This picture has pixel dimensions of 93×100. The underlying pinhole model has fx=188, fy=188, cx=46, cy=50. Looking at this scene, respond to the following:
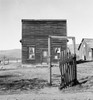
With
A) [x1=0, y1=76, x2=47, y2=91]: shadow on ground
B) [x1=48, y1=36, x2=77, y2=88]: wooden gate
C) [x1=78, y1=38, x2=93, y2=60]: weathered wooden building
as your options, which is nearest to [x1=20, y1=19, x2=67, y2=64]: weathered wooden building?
[x1=0, y1=76, x2=47, y2=91]: shadow on ground

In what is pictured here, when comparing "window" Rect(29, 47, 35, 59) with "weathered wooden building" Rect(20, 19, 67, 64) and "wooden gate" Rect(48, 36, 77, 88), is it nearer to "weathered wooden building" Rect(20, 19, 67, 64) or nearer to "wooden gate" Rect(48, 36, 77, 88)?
"weathered wooden building" Rect(20, 19, 67, 64)

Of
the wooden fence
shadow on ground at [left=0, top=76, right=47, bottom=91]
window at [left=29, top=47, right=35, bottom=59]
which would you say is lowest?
shadow on ground at [left=0, top=76, right=47, bottom=91]

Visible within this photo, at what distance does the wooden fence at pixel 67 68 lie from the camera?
34.7 feet

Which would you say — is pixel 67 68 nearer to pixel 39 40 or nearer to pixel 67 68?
pixel 67 68

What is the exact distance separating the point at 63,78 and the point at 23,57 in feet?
61.8

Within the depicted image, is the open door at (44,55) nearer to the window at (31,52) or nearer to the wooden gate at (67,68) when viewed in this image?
the window at (31,52)

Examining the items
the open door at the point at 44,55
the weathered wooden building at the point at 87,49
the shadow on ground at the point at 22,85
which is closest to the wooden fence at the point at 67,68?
the shadow on ground at the point at 22,85

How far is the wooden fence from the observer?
416 inches

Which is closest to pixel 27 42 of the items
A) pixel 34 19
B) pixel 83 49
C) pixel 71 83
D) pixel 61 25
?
pixel 34 19

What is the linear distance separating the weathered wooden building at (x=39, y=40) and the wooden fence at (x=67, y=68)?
18230mm

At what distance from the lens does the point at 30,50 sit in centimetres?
2906

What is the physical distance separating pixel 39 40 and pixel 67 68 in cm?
1888

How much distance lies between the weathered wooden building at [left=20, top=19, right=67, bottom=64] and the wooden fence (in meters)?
18.2

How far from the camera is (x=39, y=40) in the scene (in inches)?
1151
